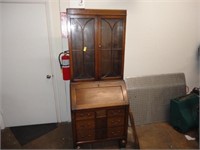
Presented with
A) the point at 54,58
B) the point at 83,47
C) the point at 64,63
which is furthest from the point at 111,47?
the point at 54,58

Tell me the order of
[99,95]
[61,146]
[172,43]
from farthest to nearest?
[172,43], [61,146], [99,95]

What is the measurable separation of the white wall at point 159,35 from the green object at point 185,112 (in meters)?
0.57

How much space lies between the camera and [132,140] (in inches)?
96.0

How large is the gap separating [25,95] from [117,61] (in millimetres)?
1619

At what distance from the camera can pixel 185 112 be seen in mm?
2537

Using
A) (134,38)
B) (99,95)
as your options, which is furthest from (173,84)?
(99,95)

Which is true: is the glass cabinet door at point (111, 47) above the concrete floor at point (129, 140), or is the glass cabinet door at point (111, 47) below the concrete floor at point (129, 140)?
above

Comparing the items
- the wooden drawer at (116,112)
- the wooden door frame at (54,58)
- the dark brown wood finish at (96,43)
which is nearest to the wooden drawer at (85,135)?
the wooden drawer at (116,112)

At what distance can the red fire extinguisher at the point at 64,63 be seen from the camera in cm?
238

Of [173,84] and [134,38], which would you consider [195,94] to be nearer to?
[173,84]

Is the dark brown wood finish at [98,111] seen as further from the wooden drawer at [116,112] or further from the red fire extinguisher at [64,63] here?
the red fire extinguisher at [64,63]

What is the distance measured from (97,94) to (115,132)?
1.95 ft

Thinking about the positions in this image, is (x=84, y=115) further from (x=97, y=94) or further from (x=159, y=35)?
(x=159, y=35)

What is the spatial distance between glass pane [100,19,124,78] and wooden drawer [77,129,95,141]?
2.48ft
